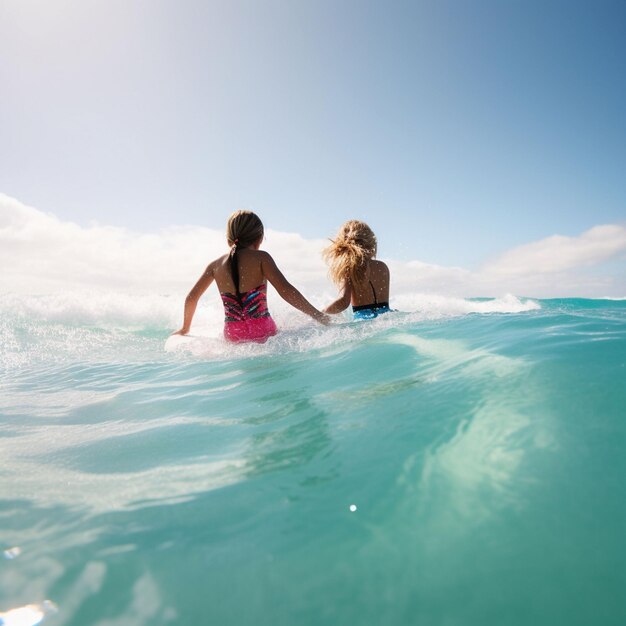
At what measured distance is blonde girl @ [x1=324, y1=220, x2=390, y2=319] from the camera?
6000 mm

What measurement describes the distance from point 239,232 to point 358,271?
2024 mm

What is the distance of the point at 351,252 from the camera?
19.7 ft

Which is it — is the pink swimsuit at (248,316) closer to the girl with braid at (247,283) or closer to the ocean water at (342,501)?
the girl with braid at (247,283)

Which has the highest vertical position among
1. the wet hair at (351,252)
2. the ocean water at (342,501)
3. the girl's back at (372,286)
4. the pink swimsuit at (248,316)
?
the wet hair at (351,252)

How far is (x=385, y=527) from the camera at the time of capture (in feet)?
3.76

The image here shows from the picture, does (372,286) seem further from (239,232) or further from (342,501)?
(342,501)

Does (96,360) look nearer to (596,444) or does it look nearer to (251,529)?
(251,529)

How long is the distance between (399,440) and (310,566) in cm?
71

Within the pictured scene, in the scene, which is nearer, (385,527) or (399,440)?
(385,527)

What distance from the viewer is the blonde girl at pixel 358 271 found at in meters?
6.00

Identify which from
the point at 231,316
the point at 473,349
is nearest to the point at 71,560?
the point at 473,349

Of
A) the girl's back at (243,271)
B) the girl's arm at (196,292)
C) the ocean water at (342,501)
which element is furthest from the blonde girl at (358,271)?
the ocean water at (342,501)

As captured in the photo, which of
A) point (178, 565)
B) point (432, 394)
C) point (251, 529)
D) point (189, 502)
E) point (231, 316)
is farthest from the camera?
point (231, 316)

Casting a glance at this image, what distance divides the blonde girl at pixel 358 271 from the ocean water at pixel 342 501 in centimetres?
336
